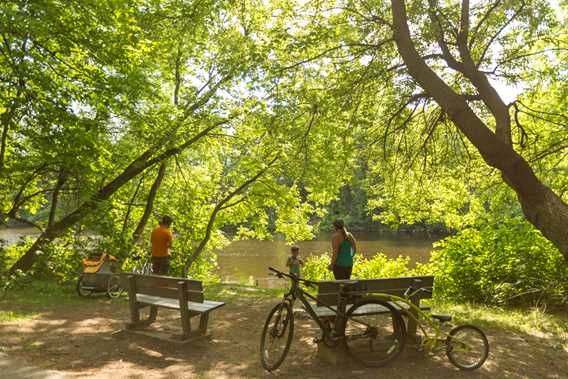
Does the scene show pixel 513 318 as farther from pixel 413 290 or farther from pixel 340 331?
pixel 340 331

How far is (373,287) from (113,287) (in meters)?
6.27

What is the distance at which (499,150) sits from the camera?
6254 millimetres

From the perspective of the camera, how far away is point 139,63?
373 inches

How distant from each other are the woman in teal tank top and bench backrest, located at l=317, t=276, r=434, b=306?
4.88 feet

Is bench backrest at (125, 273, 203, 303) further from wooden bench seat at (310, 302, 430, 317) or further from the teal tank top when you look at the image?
the teal tank top

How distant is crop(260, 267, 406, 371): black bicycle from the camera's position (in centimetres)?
491

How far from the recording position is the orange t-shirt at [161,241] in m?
8.48

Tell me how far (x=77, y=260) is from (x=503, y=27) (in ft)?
33.7

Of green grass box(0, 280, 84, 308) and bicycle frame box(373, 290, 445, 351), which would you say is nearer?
bicycle frame box(373, 290, 445, 351)

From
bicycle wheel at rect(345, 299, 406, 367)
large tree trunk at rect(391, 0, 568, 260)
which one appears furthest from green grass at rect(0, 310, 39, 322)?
large tree trunk at rect(391, 0, 568, 260)

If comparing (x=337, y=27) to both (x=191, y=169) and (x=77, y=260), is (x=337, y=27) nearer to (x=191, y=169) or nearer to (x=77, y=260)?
(x=77, y=260)

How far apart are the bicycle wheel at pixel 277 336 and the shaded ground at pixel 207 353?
143mm

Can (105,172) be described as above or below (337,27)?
below

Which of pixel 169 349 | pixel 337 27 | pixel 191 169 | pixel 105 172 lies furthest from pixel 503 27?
pixel 191 169
